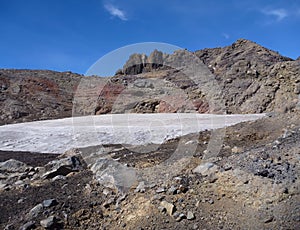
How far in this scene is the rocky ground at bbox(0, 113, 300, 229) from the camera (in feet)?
12.5

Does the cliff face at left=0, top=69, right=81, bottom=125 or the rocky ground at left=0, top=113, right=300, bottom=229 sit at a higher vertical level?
the cliff face at left=0, top=69, right=81, bottom=125

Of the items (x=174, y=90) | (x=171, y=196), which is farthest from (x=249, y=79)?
(x=171, y=196)

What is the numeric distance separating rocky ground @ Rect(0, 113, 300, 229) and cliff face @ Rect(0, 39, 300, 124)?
12.6 meters

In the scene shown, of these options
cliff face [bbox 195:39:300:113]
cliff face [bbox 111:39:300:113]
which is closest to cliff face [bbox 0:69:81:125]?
cliff face [bbox 111:39:300:113]

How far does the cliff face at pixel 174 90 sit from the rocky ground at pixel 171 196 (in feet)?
41.4

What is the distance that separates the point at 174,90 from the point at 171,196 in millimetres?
21718

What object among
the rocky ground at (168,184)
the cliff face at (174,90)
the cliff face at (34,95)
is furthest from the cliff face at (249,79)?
the rocky ground at (168,184)

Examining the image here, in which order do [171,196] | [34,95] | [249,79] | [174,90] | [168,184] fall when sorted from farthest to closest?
[34,95]
[174,90]
[249,79]
[168,184]
[171,196]

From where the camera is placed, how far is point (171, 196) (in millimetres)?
4402

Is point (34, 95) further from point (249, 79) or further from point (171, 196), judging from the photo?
point (171, 196)

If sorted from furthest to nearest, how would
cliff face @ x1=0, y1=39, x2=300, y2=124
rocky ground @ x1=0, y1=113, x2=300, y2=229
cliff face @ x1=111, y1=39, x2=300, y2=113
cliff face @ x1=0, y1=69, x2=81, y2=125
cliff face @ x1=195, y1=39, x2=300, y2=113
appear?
cliff face @ x1=0, y1=69, x2=81, y2=125 → cliff face @ x1=0, y1=39, x2=300, y2=124 → cliff face @ x1=111, y1=39, x2=300, y2=113 → cliff face @ x1=195, y1=39, x2=300, y2=113 → rocky ground @ x1=0, y1=113, x2=300, y2=229

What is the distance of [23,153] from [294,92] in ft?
50.4

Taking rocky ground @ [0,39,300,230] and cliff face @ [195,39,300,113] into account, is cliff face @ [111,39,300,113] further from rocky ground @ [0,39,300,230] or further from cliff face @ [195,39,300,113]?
rocky ground @ [0,39,300,230]

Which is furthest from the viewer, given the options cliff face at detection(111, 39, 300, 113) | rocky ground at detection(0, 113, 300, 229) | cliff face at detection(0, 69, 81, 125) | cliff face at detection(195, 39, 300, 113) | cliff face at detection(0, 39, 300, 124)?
cliff face at detection(0, 69, 81, 125)
